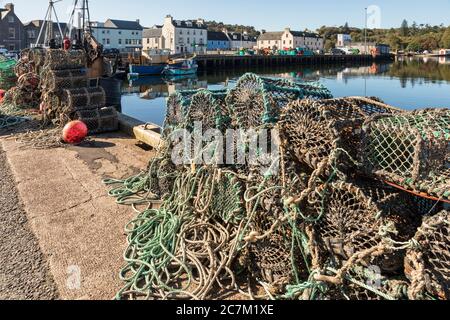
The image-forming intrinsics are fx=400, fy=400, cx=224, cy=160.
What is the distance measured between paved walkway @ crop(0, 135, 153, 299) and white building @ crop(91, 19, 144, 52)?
69.5 m

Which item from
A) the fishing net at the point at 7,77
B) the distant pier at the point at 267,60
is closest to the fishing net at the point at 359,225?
the fishing net at the point at 7,77

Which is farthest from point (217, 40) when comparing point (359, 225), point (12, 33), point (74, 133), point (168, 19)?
point (359, 225)

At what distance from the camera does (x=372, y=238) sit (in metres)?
2.42

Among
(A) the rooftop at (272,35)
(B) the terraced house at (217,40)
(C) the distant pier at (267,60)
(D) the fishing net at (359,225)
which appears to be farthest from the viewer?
(A) the rooftop at (272,35)

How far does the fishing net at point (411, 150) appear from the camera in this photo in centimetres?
225

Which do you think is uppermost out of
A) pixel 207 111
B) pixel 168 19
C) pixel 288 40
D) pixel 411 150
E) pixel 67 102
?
pixel 168 19

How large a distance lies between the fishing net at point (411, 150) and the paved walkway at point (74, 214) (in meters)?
2.14

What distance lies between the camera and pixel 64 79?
8992 mm

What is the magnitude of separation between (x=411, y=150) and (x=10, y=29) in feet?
220

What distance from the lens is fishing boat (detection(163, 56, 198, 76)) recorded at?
41594 millimetres

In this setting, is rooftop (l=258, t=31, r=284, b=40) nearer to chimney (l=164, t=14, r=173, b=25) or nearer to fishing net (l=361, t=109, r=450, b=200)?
chimney (l=164, t=14, r=173, b=25)

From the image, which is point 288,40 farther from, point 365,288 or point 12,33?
point 365,288

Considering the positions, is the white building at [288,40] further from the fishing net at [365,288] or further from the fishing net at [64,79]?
the fishing net at [365,288]
